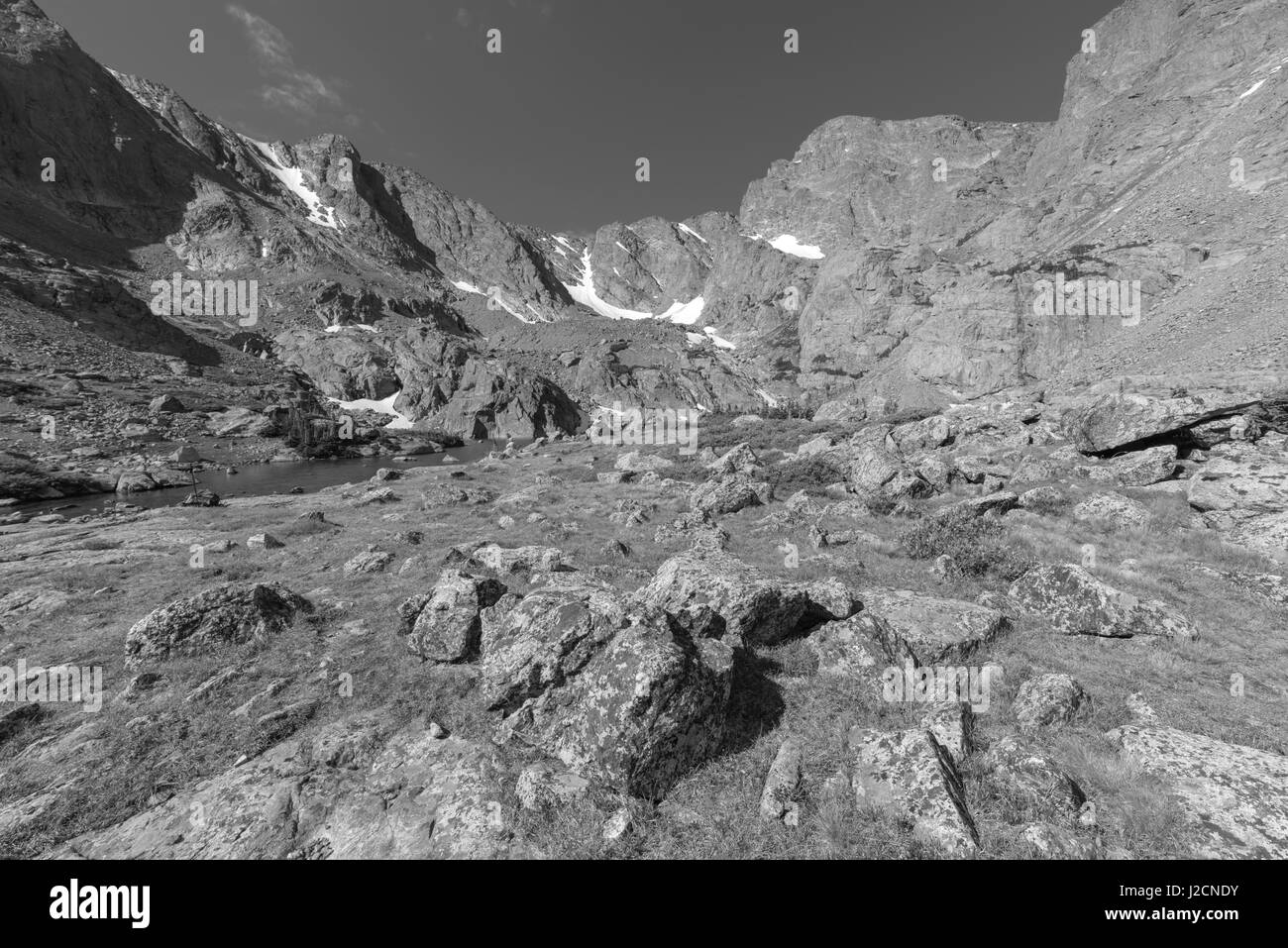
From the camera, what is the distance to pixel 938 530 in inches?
638

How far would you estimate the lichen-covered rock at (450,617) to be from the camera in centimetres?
1058

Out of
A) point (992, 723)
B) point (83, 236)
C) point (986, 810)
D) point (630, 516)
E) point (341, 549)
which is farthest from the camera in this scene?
point (83, 236)

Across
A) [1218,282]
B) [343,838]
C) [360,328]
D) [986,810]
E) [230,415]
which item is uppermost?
→ [360,328]

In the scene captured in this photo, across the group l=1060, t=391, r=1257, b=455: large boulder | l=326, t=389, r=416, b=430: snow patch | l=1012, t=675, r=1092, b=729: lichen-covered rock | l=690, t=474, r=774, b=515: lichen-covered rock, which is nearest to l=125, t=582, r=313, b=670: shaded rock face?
l=690, t=474, r=774, b=515: lichen-covered rock

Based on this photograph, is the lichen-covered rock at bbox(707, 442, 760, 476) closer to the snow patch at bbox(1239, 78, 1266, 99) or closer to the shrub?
the shrub

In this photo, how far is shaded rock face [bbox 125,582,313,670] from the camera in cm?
1091

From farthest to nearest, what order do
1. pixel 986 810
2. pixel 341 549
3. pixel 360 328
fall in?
pixel 360 328, pixel 341 549, pixel 986 810

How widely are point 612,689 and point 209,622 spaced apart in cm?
1094

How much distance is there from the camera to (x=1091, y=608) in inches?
420

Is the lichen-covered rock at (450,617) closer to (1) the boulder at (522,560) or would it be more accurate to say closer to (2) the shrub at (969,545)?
(1) the boulder at (522,560)

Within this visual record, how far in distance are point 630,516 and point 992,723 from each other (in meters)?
16.0

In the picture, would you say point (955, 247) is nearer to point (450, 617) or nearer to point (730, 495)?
point (730, 495)
